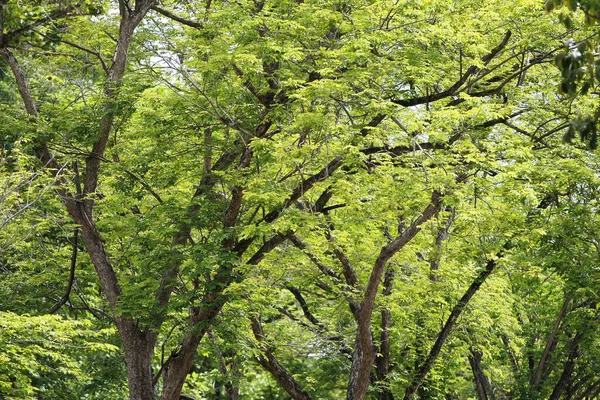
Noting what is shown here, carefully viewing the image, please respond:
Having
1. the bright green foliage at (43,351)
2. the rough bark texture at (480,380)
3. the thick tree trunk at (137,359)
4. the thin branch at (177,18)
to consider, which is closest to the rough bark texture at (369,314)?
the thick tree trunk at (137,359)

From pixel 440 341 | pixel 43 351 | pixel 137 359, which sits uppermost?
pixel 440 341

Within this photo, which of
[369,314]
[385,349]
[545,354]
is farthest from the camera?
[545,354]

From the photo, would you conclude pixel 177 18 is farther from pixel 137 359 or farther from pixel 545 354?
pixel 545 354

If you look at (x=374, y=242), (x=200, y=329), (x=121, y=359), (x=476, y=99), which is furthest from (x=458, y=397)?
(x=476, y=99)

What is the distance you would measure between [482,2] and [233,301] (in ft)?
18.6

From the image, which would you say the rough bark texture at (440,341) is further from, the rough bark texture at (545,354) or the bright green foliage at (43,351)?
the bright green foliage at (43,351)

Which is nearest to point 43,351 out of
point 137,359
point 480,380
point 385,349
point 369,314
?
point 137,359

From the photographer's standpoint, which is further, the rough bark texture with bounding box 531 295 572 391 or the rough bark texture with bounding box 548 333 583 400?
the rough bark texture with bounding box 548 333 583 400

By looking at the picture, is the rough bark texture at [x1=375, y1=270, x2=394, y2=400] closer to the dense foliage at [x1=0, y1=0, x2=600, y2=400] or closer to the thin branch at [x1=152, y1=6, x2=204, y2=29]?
the dense foliage at [x1=0, y1=0, x2=600, y2=400]

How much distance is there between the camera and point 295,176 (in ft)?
43.3

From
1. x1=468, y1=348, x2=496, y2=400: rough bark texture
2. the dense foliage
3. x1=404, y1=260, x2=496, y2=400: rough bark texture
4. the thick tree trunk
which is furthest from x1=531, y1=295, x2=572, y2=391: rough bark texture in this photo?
the thick tree trunk

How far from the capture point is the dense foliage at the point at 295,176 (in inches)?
471

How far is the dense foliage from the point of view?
471 inches

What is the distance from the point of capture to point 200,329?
1352cm
